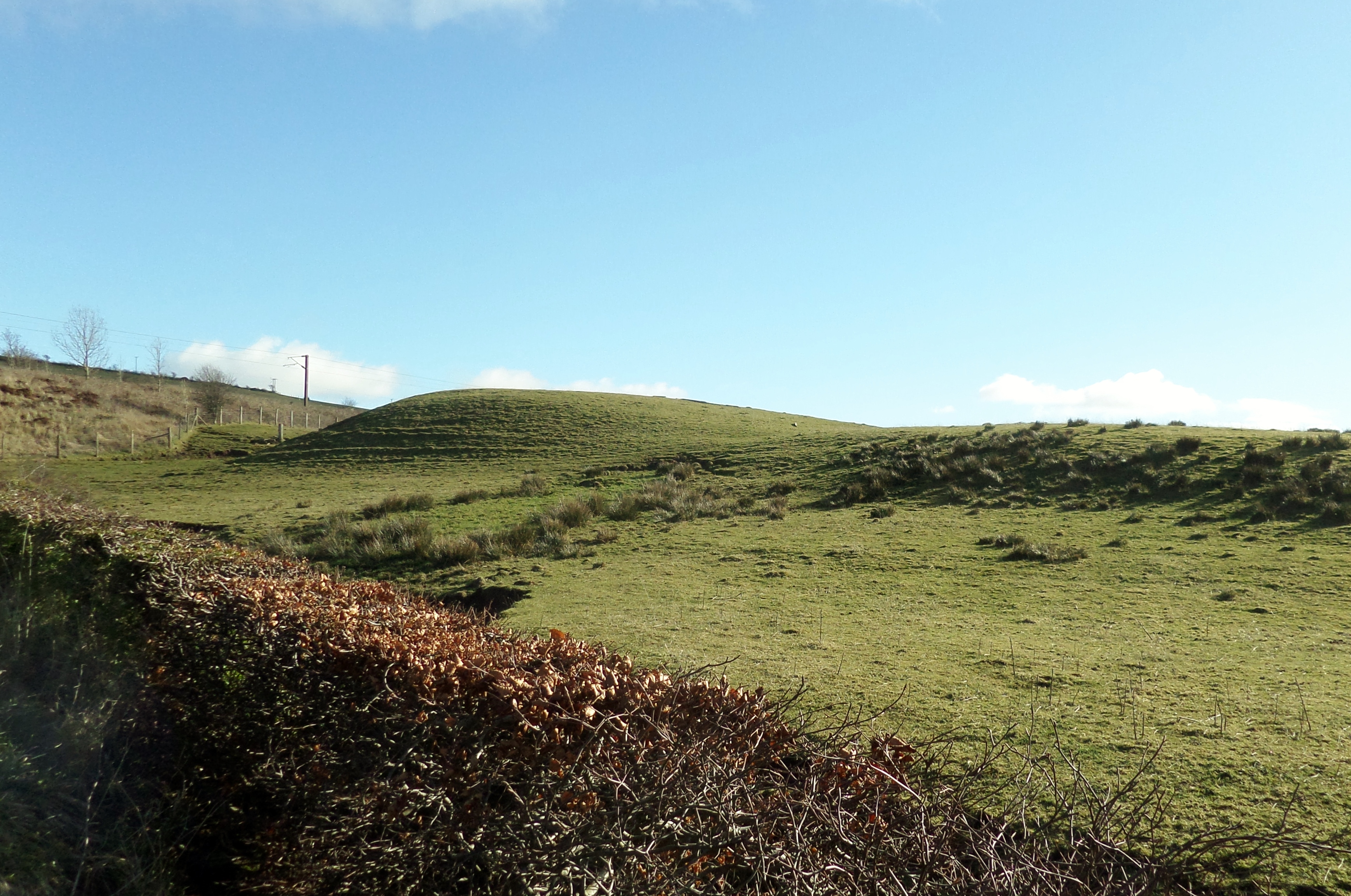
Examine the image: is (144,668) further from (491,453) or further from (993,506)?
(491,453)

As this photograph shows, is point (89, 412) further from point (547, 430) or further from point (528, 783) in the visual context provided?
point (528, 783)

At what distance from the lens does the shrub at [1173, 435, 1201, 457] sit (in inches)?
928

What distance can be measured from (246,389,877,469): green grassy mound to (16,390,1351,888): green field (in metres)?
2.82

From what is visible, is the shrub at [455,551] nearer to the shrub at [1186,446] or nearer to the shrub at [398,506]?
the shrub at [398,506]

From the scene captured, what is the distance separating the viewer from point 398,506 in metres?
24.5

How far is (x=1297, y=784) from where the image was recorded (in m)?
4.58

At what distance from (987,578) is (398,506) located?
16871 millimetres

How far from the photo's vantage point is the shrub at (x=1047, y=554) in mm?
14547

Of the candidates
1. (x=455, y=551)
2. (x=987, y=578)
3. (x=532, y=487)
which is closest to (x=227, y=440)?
(x=532, y=487)

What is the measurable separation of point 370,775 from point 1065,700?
16.2 feet

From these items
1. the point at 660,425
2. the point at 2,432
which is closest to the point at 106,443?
the point at 2,432

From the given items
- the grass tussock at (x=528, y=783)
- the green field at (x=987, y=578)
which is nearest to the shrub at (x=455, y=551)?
the green field at (x=987, y=578)

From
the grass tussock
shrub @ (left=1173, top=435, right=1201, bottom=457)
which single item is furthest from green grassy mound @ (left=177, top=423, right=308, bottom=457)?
the grass tussock

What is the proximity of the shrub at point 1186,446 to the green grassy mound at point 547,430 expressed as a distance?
13505mm
